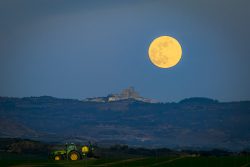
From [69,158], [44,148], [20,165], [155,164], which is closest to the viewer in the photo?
[20,165]

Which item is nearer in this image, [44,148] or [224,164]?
[224,164]

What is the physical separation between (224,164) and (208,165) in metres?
3.11

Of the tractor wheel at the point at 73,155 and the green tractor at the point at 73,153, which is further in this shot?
the green tractor at the point at 73,153

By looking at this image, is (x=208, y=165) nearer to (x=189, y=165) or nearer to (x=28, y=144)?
(x=189, y=165)

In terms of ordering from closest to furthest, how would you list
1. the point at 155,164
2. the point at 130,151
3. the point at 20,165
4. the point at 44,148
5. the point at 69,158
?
the point at 20,165
the point at 155,164
the point at 69,158
the point at 44,148
the point at 130,151

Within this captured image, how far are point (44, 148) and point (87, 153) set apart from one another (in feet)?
231

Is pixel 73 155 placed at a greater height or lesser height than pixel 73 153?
lesser

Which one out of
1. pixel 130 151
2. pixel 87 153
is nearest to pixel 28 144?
pixel 130 151

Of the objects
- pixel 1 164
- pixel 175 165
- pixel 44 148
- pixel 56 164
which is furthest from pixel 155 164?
pixel 44 148

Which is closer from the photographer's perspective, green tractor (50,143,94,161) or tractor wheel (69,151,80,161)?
tractor wheel (69,151,80,161)

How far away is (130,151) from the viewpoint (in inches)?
7653

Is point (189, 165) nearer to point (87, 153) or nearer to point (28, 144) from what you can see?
point (87, 153)

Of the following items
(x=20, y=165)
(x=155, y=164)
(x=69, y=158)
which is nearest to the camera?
(x=20, y=165)

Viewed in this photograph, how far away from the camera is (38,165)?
94.5 metres
